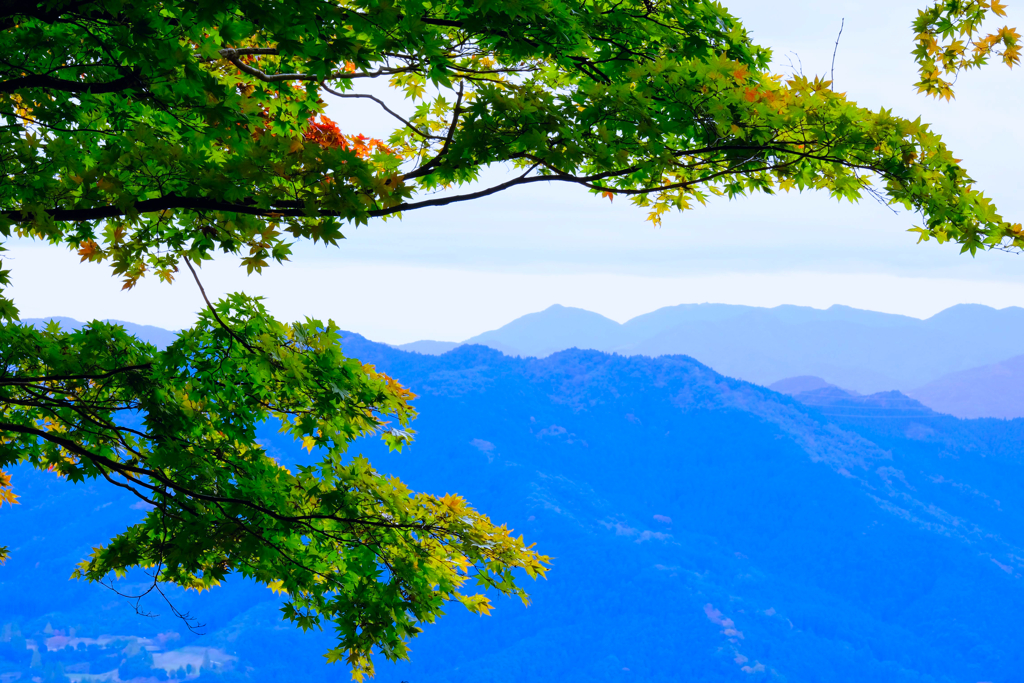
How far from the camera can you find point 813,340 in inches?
6540

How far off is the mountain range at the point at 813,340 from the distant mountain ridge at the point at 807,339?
0.74ft

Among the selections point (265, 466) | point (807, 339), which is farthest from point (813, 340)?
point (265, 466)

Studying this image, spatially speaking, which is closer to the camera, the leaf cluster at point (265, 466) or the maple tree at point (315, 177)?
the maple tree at point (315, 177)

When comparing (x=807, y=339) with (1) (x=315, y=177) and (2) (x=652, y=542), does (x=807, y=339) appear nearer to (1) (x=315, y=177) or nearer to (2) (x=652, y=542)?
(2) (x=652, y=542)

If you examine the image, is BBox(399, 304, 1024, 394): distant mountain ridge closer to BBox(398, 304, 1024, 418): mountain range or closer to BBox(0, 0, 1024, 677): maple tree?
BBox(398, 304, 1024, 418): mountain range

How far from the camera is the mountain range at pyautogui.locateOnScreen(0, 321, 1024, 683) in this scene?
6306 cm

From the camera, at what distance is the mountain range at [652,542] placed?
6306cm

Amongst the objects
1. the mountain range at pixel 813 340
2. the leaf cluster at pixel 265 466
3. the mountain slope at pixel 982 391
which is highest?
the mountain range at pixel 813 340

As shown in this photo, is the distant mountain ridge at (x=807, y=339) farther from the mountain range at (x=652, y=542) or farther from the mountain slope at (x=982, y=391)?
the mountain range at (x=652, y=542)

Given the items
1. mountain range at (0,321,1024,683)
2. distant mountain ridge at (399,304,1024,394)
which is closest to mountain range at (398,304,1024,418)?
distant mountain ridge at (399,304,1024,394)

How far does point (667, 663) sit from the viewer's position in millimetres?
61812

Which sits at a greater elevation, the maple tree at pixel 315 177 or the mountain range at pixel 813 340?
the mountain range at pixel 813 340

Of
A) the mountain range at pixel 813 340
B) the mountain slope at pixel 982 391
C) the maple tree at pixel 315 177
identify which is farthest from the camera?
the mountain range at pixel 813 340

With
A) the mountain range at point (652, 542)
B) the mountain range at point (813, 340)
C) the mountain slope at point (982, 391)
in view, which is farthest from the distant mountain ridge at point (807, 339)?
the mountain range at point (652, 542)
